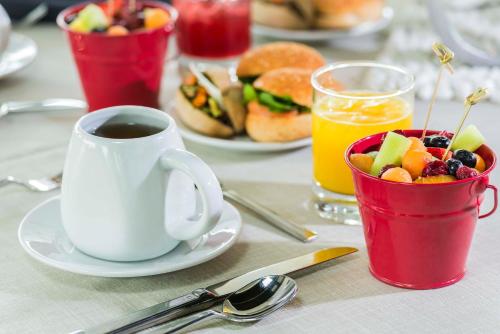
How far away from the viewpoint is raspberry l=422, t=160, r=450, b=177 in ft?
2.98

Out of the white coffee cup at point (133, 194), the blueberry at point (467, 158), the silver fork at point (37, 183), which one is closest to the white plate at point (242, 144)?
the silver fork at point (37, 183)

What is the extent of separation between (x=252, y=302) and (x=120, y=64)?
2.26ft

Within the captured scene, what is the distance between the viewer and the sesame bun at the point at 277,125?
1354 mm

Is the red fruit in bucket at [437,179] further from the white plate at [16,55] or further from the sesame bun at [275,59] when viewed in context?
the white plate at [16,55]

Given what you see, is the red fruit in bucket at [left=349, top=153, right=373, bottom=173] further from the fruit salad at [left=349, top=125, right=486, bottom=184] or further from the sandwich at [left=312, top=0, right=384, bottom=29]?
the sandwich at [left=312, top=0, right=384, bottom=29]

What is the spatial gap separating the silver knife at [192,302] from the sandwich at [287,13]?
97 centimetres

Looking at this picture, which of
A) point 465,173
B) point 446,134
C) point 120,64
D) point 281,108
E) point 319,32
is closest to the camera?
point 465,173

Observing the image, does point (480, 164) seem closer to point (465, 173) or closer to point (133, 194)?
point (465, 173)

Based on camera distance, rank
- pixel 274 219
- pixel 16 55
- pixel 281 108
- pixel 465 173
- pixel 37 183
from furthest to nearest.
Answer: pixel 16 55, pixel 281 108, pixel 37 183, pixel 274 219, pixel 465 173

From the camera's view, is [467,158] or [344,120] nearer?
[467,158]

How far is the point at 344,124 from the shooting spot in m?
1.15

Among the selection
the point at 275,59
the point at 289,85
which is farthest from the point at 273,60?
the point at 289,85

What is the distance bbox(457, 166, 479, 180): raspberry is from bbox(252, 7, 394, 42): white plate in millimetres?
974

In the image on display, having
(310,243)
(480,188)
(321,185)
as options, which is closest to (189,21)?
(321,185)
